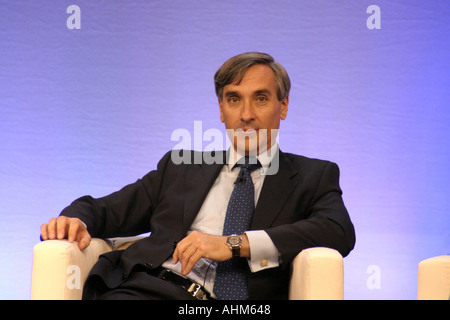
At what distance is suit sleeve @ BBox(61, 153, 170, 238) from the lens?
2.63 m

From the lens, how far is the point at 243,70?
8.82 feet

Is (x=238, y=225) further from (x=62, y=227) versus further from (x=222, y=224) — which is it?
(x=62, y=227)

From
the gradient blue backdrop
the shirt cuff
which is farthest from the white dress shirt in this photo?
the gradient blue backdrop

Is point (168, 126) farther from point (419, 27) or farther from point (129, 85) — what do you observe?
point (419, 27)

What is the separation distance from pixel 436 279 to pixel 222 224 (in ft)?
2.70

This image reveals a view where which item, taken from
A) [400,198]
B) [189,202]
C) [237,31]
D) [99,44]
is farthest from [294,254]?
[99,44]

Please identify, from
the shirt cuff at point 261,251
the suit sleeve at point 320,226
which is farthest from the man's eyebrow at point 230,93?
the shirt cuff at point 261,251

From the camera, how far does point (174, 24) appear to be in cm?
357

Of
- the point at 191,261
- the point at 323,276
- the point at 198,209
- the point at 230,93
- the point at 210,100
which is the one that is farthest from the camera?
the point at 210,100

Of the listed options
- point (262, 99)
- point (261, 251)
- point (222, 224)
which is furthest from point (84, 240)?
point (262, 99)

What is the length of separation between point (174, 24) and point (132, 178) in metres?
0.88

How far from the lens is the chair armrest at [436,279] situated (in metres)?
2.30
